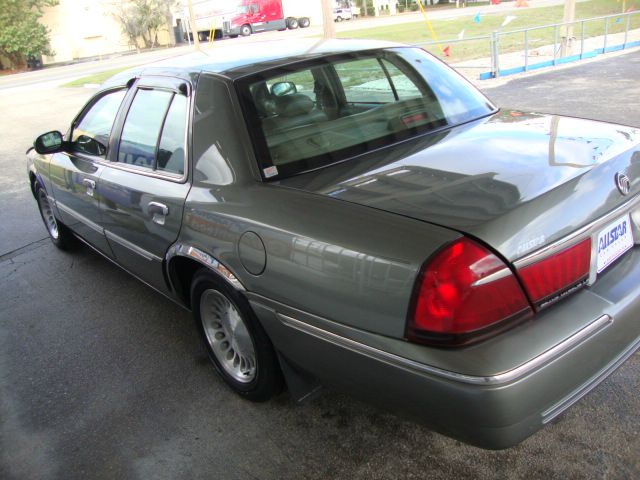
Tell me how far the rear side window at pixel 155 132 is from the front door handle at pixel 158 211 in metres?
0.18

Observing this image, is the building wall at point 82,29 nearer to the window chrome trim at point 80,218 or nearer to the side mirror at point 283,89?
the window chrome trim at point 80,218

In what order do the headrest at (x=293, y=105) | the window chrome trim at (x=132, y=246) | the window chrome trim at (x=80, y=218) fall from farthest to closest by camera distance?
1. the window chrome trim at (x=80, y=218)
2. the window chrome trim at (x=132, y=246)
3. the headrest at (x=293, y=105)

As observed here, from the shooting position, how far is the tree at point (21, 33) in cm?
4028

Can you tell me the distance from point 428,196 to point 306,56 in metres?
1.30

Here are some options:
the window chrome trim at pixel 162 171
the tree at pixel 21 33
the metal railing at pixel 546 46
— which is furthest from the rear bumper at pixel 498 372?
the tree at pixel 21 33

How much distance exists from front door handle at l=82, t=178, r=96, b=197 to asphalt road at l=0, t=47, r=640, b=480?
87 centimetres

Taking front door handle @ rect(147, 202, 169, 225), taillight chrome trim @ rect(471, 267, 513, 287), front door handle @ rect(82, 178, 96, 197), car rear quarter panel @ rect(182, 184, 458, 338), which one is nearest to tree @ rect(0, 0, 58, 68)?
front door handle @ rect(82, 178, 96, 197)

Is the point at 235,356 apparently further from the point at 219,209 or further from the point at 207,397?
the point at 219,209

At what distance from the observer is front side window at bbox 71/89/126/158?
375 cm

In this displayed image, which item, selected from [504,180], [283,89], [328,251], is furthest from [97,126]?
[504,180]

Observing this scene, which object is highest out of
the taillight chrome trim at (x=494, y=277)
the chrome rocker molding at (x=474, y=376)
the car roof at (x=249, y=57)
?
the car roof at (x=249, y=57)

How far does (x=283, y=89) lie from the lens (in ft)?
9.82

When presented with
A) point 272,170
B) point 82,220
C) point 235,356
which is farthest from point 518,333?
point 82,220

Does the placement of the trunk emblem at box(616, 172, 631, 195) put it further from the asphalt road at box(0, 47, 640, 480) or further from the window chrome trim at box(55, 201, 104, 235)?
the window chrome trim at box(55, 201, 104, 235)
